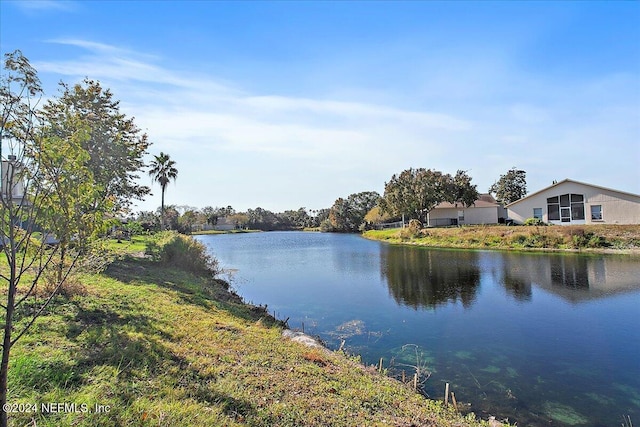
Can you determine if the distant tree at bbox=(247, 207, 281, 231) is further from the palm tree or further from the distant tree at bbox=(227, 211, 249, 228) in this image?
the palm tree

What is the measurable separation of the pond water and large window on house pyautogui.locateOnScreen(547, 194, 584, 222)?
13.8 meters

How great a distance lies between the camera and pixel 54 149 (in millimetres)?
3820

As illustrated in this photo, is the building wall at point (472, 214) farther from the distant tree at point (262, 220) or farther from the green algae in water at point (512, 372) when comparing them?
the distant tree at point (262, 220)

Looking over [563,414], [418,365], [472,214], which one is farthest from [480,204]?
[563,414]

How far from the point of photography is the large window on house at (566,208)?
125 ft

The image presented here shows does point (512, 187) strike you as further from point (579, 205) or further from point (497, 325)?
point (497, 325)

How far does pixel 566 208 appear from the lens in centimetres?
3906

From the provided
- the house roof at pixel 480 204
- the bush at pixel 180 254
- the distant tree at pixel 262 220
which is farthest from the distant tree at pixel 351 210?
the bush at pixel 180 254

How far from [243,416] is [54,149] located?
419cm

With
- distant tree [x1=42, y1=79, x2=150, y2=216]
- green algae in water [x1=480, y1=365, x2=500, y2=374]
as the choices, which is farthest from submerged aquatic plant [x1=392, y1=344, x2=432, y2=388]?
distant tree [x1=42, y1=79, x2=150, y2=216]

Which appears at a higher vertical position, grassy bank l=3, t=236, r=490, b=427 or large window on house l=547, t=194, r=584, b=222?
large window on house l=547, t=194, r=584, b=222

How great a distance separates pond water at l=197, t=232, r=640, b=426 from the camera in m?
A: 8.06

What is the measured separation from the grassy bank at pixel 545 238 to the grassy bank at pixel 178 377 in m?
32.3

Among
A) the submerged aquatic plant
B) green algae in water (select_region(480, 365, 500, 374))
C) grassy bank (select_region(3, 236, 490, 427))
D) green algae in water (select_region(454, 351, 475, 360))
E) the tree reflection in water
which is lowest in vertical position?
green algae in water (select_region(480, 365, 500, 374))
